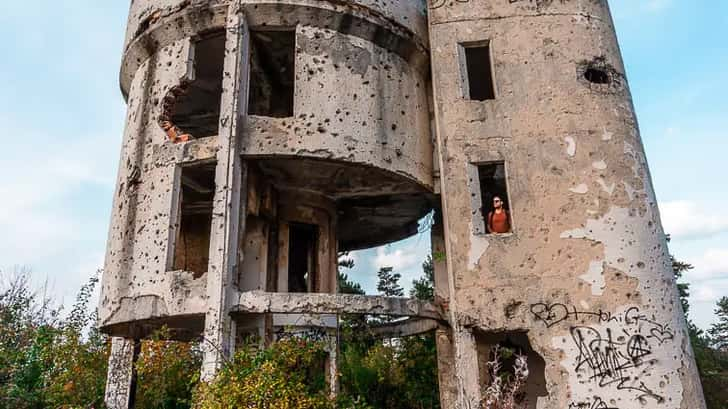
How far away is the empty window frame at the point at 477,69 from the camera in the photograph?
10070 mm

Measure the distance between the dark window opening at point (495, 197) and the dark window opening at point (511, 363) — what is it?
1.84 m

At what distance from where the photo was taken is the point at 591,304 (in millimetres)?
8023

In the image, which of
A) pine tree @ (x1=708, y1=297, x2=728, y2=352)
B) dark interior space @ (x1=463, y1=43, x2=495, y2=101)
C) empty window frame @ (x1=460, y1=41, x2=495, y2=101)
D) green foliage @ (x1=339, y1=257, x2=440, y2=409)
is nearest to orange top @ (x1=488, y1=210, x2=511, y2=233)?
empty window frame @ (x1=460, y1=41, x2=495, y2=101)

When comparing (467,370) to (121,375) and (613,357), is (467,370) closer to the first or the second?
(613,357)

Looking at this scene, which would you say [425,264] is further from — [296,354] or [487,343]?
[296,354]

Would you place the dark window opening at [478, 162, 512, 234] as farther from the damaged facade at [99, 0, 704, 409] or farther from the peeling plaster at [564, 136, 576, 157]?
the peeling plaster at [564, 136, 576, 157]

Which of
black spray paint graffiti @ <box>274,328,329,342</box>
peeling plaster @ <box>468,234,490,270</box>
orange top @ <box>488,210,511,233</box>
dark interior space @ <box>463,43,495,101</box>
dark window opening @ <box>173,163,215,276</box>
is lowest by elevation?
black spray paint graffiti @ <box>274,328,329,342</box>

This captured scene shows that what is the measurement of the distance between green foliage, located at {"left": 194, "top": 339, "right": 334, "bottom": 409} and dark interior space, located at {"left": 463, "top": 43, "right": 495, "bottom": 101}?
6295 mm

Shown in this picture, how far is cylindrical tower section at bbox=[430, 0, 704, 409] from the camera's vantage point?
7766mm

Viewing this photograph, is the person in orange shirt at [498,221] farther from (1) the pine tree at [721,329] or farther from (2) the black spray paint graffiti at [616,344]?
(1) the pine tree at [721,329]

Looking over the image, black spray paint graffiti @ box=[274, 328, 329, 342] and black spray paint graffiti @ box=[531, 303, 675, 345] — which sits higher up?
black spray paint graffiti @ box=[274, 328, 329, 342]

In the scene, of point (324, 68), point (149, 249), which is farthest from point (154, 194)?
point (324, 68)

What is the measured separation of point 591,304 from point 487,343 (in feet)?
6.00

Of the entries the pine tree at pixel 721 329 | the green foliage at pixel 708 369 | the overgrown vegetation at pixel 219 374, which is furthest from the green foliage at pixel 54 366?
the pine tree at pixel 721 329
